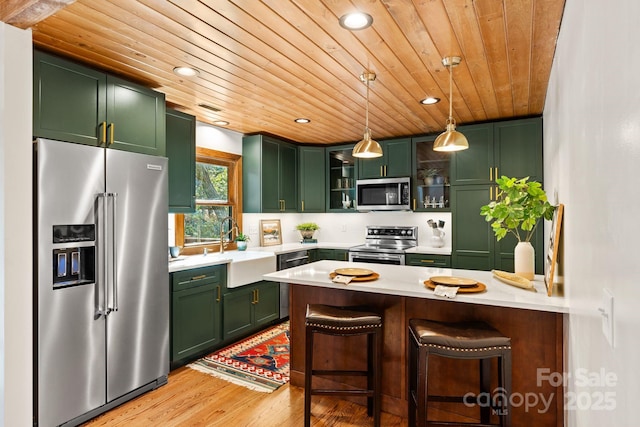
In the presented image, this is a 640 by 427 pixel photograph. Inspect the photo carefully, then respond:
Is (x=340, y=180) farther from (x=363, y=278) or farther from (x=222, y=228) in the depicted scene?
(x=363, y=278)

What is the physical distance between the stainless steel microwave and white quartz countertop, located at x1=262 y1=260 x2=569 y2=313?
6.14 feet

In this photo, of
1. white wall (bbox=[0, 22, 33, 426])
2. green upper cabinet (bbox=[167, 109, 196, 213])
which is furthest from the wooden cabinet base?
white wall (bbox=[0, 22, 33, 426])

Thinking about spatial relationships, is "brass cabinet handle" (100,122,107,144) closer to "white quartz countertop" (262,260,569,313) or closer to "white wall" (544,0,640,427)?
"white quartz countertop" (262,260,569,313)

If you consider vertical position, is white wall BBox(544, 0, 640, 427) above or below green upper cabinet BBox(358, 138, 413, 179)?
below

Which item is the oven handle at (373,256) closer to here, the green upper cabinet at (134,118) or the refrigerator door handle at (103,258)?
the green upper cabinet at (134,118)

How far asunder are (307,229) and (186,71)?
3.16m

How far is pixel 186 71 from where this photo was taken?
257 cm

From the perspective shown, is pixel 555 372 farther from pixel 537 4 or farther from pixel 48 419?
pixel 48 419

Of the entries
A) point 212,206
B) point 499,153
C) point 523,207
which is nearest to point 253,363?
point 212,206

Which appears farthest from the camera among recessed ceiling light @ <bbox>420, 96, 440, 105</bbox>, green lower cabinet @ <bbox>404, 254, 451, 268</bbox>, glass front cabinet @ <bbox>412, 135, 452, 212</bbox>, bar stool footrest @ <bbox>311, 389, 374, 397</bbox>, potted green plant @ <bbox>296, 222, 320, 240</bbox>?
potted green plant @ <bbox>296, 222, 320, 240</bbox>

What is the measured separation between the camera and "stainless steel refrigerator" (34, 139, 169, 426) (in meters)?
2.12

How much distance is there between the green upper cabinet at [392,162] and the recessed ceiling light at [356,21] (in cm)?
280

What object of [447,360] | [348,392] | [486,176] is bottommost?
[348,392]

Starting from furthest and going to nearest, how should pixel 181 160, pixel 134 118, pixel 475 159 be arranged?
1. pixel 475 159
2. pixel 181 160
3. pixel 134 118
